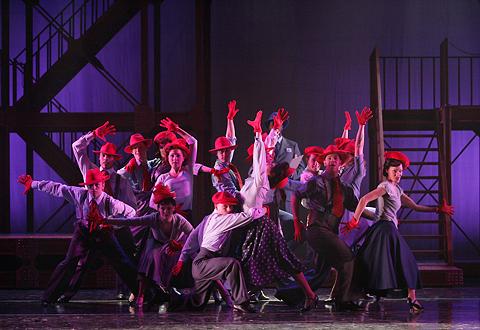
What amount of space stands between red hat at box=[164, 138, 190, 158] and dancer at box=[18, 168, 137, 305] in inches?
21.1

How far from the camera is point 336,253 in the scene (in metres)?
6.67

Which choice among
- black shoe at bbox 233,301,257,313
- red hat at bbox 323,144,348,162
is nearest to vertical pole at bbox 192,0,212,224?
red hat at bbox 323,144,348,162

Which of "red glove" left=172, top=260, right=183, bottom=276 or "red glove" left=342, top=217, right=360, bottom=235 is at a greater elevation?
"red glove" left=342, top=217, right=360, bottom=235

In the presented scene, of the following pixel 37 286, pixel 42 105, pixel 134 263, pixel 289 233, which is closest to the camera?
pixel 134 263

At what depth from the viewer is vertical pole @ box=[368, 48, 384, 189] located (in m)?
8.64

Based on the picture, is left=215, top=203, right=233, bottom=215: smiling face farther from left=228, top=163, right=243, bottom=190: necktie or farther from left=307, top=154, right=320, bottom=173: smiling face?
left=307, top=154, right=320, bottom=173: smiling face

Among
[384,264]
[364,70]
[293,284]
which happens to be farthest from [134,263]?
[364,70]

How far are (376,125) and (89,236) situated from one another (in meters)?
3.15

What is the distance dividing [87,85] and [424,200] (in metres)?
4.03

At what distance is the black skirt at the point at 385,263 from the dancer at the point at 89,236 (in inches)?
70.2

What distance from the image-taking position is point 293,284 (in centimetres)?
691

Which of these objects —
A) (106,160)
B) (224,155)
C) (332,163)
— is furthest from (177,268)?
(332,163)

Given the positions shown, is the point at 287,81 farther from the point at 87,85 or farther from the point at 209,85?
the point at 87,85

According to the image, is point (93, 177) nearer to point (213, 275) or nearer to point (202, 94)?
point (213, 275)
